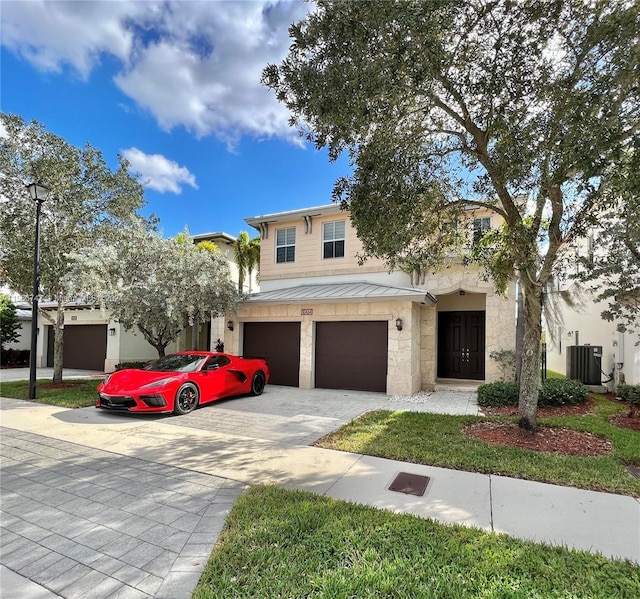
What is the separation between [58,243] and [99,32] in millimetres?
6240

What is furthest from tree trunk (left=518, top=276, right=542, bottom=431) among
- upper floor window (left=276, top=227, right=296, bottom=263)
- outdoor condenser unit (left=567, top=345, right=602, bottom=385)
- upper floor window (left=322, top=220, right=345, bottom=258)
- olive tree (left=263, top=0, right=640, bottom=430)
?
upper floor window (left=276, top=227, right=296, bottom=263)

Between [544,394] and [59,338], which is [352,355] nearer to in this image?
[544,394]

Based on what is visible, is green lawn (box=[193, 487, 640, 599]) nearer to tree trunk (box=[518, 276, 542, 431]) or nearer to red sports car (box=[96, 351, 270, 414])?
tree trunk (box=[518, 276, 542, 431])

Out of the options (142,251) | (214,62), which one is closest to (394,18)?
(214,62)

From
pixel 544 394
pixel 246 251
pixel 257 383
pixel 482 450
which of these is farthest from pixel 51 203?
pixel 544 394

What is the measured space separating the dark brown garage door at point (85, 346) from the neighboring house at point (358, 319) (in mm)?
8111

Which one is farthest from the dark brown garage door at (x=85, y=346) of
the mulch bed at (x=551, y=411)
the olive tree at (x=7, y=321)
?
the mulch bed at (x=551, y=411)

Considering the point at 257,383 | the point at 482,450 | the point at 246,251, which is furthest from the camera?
the point at 246,251

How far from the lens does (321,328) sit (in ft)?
39.5

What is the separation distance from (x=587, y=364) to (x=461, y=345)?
392 cm

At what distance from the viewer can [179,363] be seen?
A: 8.64m

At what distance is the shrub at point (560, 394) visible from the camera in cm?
851

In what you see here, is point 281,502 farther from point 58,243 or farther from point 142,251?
point 58,243

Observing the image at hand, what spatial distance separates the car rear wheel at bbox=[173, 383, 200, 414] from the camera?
7797 millimetres
